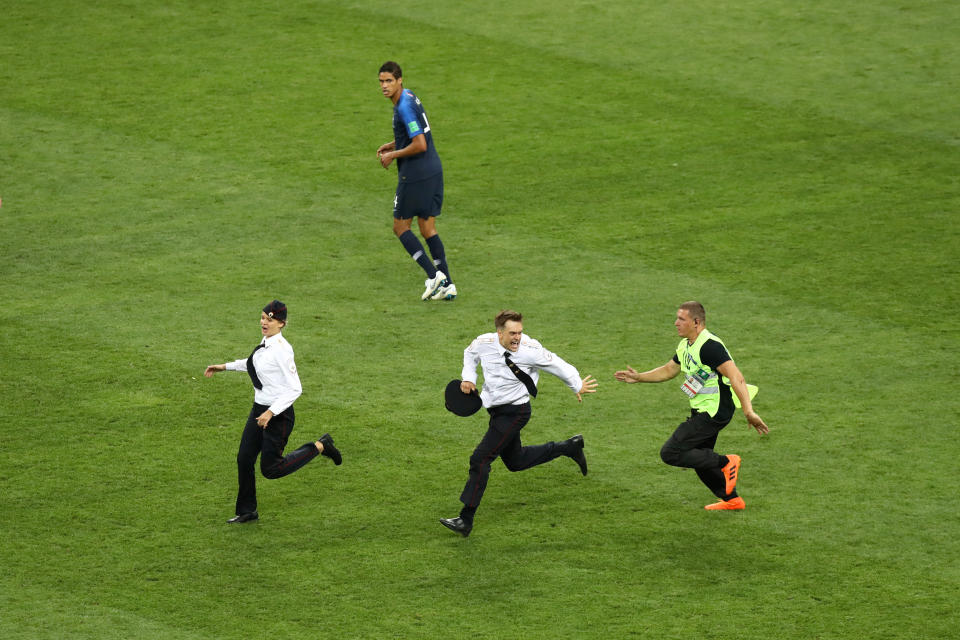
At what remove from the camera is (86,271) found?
14.3m

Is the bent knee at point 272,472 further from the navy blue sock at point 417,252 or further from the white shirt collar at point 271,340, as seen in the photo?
the navy blue sock at point 417,252

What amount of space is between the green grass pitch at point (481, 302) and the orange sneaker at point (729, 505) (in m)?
0.12

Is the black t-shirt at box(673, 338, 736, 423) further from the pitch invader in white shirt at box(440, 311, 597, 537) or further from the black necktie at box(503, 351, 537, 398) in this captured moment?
the black necktie at box(503, 351, 537, 398)

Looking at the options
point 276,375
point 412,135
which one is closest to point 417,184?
point 412,135

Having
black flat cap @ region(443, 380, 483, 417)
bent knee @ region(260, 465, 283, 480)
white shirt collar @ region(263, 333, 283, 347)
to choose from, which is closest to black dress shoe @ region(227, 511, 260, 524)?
bent knee @ region(260, 465, 283, 480)

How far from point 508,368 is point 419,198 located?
4.57 metres

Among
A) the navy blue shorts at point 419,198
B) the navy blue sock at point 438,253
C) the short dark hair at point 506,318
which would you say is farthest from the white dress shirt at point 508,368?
the navy blue shorts at point 419,198

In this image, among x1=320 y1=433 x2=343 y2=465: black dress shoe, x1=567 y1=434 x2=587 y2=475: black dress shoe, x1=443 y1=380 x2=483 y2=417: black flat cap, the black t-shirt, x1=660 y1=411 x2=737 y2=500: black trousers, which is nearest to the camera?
the black t-shirt

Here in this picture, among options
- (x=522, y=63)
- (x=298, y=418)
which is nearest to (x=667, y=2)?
(x=522, y=63)

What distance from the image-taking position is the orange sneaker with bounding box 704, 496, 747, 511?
9661 millimetres

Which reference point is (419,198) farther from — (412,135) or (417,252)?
(412,135)

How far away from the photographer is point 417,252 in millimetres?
13672

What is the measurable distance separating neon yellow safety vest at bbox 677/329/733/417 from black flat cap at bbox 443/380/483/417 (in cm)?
161

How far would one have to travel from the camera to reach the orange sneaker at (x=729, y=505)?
9.66 meters
